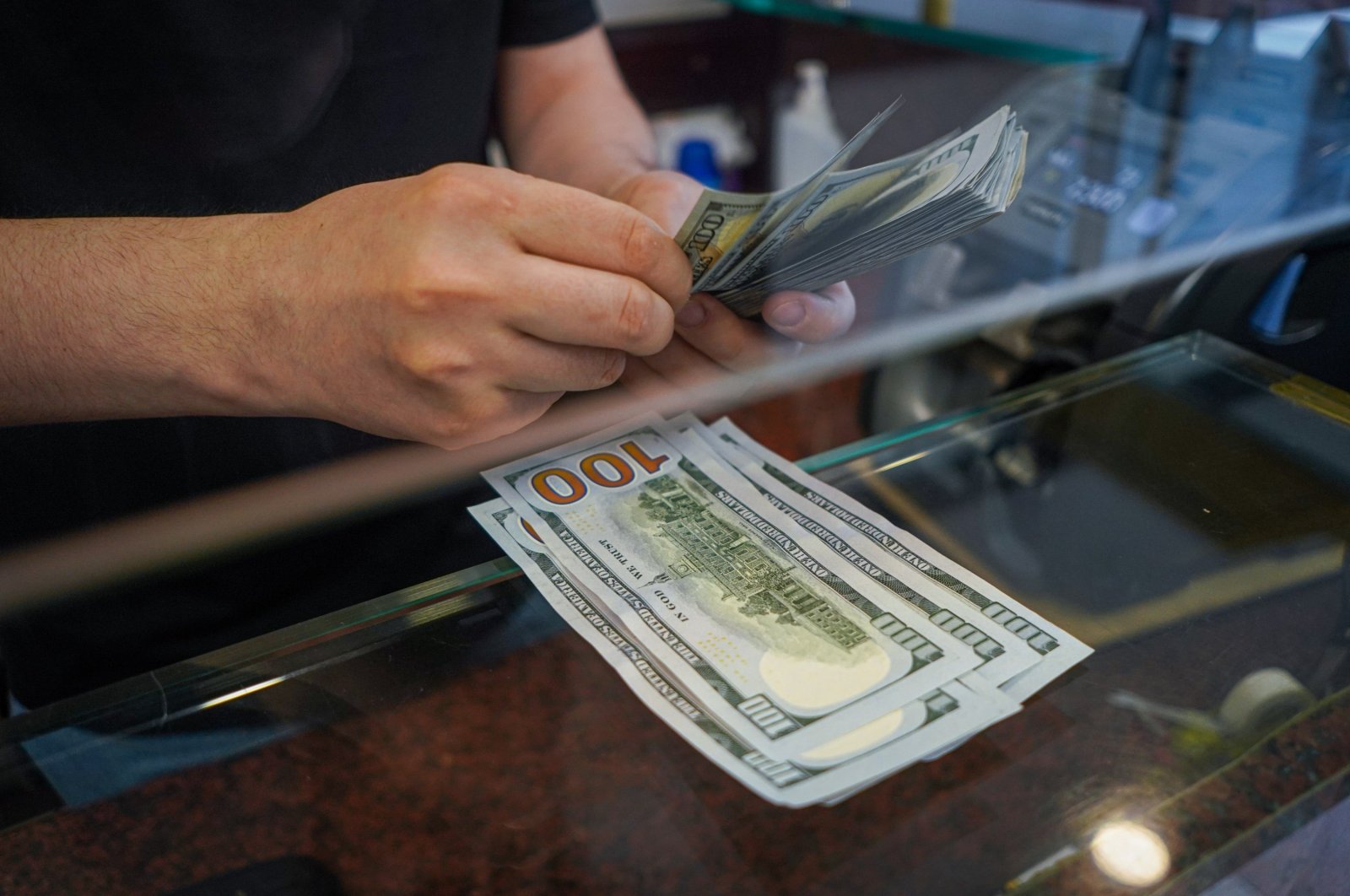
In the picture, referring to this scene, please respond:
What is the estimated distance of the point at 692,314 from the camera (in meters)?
0.67

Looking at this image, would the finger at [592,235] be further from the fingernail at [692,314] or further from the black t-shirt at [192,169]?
the black t-shirt at [192,169]

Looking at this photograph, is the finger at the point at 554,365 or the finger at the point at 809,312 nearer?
the finger at the point at 554,365

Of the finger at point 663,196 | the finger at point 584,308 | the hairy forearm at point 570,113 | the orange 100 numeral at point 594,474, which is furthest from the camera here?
the hairy forearm at point 570,113

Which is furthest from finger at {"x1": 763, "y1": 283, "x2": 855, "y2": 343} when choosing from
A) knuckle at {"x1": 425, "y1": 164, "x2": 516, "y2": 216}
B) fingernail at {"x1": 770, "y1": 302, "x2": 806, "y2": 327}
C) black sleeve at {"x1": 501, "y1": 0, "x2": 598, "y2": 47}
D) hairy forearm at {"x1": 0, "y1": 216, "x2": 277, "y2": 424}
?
black sleeve at {"x1": 501, "y1": 0, "x2": 598, "y2": 47}

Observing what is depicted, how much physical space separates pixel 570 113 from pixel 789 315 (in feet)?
1.53

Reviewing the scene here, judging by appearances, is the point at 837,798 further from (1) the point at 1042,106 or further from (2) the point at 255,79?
(1) the point at 1042,106

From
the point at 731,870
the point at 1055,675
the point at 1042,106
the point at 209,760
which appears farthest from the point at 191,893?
the point at 1042,106

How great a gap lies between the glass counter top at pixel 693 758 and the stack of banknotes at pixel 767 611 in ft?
0.05

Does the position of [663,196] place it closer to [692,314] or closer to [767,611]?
[692,314]

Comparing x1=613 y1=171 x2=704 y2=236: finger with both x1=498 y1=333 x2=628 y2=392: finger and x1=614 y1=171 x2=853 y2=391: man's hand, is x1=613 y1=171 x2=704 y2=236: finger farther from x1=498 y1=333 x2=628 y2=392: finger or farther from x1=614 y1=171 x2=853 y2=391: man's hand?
x1=498 y1=333 x2=628 y2=392: finger

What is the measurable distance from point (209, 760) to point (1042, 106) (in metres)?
1.05

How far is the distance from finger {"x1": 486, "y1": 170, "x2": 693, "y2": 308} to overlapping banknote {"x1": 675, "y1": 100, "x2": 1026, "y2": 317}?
30 mm

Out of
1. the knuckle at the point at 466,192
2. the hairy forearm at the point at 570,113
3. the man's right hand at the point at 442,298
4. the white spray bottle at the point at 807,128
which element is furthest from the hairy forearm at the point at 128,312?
the white spray bottle at the point at 807,128

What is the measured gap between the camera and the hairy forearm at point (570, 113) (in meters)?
0.96
